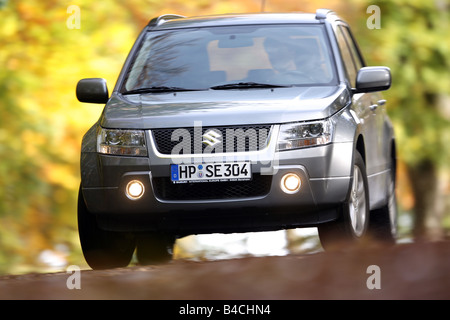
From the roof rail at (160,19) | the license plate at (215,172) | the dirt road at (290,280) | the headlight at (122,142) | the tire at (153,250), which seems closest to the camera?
the dirt road at (290,280)

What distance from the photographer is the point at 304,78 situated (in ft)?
25.6

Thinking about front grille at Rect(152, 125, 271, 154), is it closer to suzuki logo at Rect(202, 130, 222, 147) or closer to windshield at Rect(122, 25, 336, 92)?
suzuki logo at Rect(202, 130, 222, 147)

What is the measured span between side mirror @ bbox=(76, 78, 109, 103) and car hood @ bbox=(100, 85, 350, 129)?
383 millimetres

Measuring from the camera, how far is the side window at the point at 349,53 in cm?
841

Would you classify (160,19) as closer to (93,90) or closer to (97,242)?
(93,90)

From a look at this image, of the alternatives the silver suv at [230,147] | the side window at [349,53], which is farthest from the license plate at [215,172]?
the side window at [349,53]

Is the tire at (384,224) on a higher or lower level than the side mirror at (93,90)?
lower

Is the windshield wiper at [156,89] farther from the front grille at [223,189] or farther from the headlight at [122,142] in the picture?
the front grille at [223,189]

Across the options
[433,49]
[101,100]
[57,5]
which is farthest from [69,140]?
[101,100]

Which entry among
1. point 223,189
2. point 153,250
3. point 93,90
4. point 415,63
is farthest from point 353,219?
point 415,63

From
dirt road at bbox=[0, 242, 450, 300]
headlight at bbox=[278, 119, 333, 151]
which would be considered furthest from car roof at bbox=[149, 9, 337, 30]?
dirt road at bbox=[0, 242, 450, 300]

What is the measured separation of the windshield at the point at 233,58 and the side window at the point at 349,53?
1.03 ft
